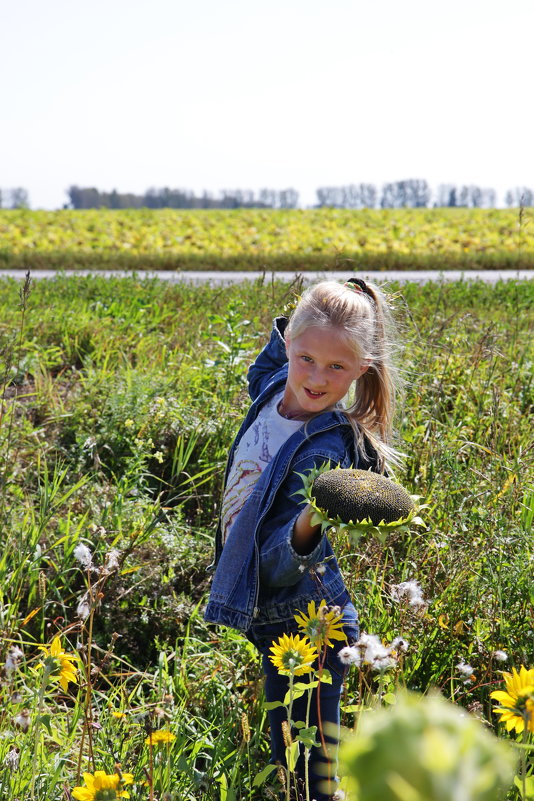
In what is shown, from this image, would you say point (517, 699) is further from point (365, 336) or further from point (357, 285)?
point (357, 285)

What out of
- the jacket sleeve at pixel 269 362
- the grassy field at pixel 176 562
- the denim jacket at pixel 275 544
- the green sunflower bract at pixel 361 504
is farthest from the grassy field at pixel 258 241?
the green sunflower bract at pixel 361 504

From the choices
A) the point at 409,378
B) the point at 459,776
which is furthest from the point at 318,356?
the point at 409,378

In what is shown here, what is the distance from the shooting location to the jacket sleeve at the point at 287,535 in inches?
70.5

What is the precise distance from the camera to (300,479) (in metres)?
1.97

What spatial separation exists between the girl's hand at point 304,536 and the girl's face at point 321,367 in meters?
0.38

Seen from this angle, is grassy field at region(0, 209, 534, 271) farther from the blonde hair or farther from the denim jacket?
the denim jacket

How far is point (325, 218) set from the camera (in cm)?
2011

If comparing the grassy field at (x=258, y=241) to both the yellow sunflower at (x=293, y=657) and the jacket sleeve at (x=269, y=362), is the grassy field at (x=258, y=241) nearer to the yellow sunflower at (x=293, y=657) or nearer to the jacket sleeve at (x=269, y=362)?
the jacket sleeve at (x=269, y=362)

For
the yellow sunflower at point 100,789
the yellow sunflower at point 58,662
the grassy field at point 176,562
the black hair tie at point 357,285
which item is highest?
the black hair tie at point 357,285

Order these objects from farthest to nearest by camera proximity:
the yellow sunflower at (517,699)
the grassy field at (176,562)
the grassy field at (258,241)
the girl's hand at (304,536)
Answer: the grassy field at (258,241)
the grassy field at (176,562)
the girl's hand at (304,536)
the yellow sunflower at (517,699)

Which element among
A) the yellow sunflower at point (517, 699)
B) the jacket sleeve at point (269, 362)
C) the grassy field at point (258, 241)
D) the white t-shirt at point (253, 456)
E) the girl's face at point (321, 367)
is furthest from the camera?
the grassy field at point (258, 241)

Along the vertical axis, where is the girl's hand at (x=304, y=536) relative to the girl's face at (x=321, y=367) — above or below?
below

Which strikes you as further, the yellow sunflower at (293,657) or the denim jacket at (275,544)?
the denim jacket at (275,544)

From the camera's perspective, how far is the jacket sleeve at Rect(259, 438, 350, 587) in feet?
5.87
